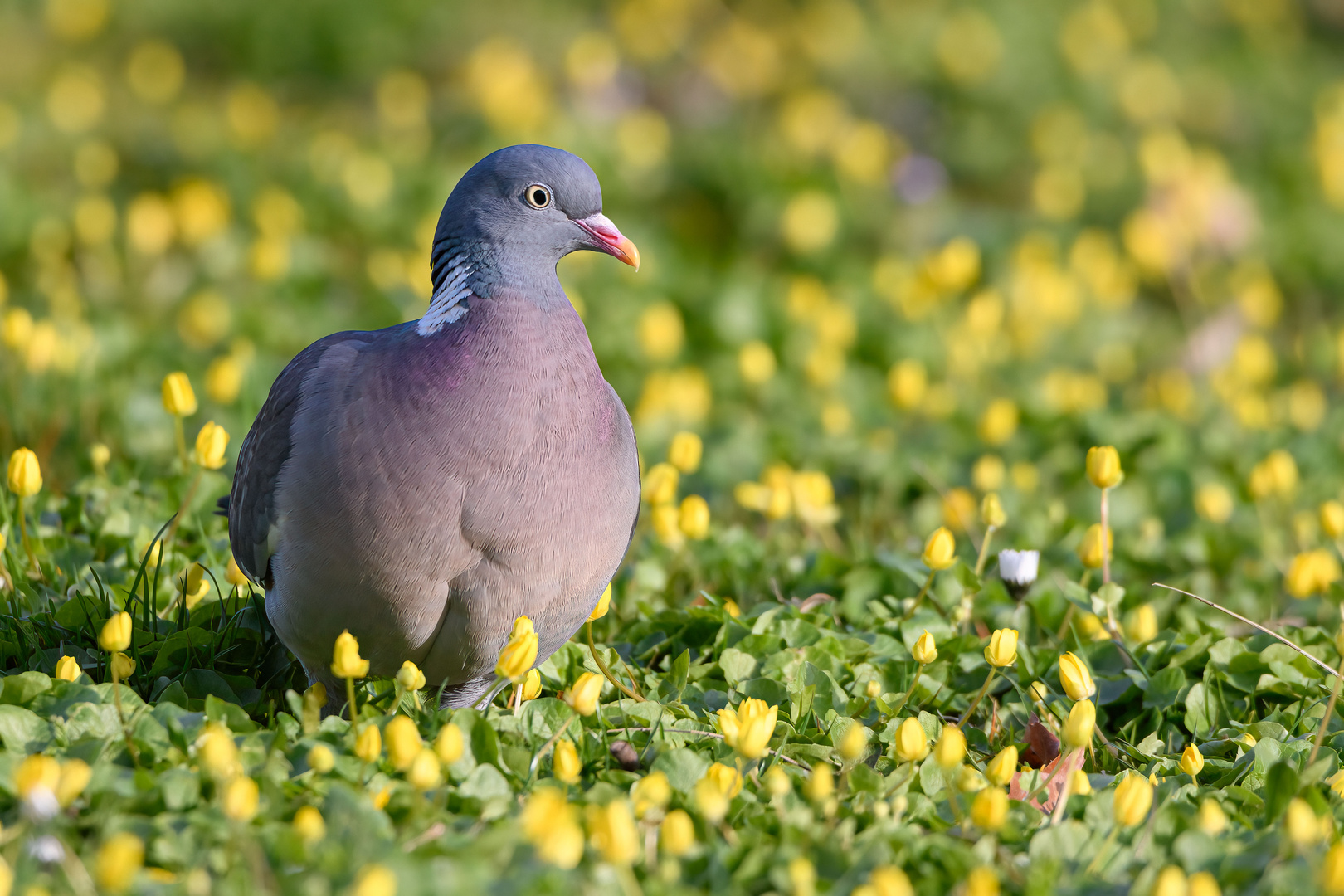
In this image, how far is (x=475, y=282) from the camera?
11.0 feet

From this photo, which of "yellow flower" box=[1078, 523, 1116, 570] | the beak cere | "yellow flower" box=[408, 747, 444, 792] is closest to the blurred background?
"yellow flower" box=[1078, 523, 1116, 570]

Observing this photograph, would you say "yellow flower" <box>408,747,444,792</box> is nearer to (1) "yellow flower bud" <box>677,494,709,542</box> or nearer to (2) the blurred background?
(1) "yellow flower bud" <box>677,494,709,542</box>

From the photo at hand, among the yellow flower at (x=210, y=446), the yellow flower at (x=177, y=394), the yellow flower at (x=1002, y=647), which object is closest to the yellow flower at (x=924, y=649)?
the yellow flower at (x=1002, y=647)

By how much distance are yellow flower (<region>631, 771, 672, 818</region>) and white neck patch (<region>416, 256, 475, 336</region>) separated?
113 centimetres

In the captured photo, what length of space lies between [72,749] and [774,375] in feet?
14.0

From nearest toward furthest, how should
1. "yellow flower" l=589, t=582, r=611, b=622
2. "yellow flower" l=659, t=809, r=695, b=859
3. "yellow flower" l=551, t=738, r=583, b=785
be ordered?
"yellow flower" l=659, t=809, r=695, b=859, "yellow flower" l=551, t=738, r=583, b=785, "yellow flower" l=589, t=582, r=611, b=622

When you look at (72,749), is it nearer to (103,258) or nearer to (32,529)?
(32,529)

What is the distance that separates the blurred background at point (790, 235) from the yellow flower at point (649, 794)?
5.25ft

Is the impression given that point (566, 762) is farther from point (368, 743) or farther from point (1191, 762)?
point (1191, 762)

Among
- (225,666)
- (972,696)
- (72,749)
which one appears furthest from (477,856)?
(972,696)

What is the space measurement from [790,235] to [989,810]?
16.9 feet

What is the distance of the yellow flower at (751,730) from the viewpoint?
9.64ft

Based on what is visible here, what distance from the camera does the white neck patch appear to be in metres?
Answer: 3.30

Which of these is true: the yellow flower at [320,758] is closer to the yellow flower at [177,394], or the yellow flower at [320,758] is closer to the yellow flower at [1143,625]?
the yellow flower at [177,394]
